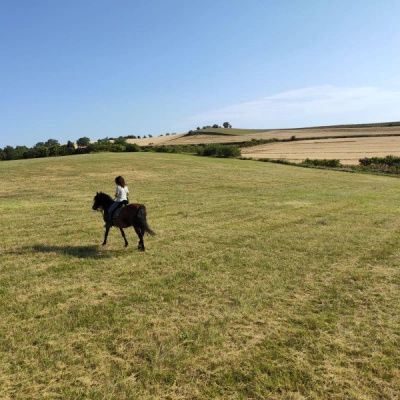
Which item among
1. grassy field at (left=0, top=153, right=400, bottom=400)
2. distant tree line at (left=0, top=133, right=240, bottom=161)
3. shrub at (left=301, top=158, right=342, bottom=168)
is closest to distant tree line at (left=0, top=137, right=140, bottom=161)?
distant tree line at (left=0, top=133, right=240, bottom=161)

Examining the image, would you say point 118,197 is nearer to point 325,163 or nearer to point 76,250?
point 76,250

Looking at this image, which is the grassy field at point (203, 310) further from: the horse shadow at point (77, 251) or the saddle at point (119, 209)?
the saddle at point (119, 209)

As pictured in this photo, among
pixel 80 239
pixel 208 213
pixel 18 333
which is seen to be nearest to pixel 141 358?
pixel 18 333

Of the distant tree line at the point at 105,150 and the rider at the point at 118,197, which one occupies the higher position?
the distant tree line at the point at 105,150

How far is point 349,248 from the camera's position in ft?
35.0

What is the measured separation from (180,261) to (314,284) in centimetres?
400

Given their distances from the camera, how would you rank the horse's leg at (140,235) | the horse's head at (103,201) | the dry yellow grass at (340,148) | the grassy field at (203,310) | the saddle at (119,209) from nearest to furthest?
the grassy field at (203,310) < the horse's leg at (140,235) < the saddle at (119,209) < the horse's head at (103,201) < the dry yellow grass at (340,148)

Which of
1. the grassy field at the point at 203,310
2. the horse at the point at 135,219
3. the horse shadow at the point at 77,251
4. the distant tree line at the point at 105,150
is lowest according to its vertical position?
the grassy field at the point at 203,310

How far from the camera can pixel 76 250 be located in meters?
10.5

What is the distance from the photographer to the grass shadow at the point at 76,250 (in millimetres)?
10023

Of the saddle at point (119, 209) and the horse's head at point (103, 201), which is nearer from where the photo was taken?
the saddle at point (119, 209)

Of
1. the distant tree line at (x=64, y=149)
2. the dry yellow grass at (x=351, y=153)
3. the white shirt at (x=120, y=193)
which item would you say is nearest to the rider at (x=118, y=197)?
the white shirt at (x=120, y=193)

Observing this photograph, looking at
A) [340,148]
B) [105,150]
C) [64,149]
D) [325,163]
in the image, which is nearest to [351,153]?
[340,148]

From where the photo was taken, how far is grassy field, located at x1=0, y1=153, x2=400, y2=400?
4.61 metres
